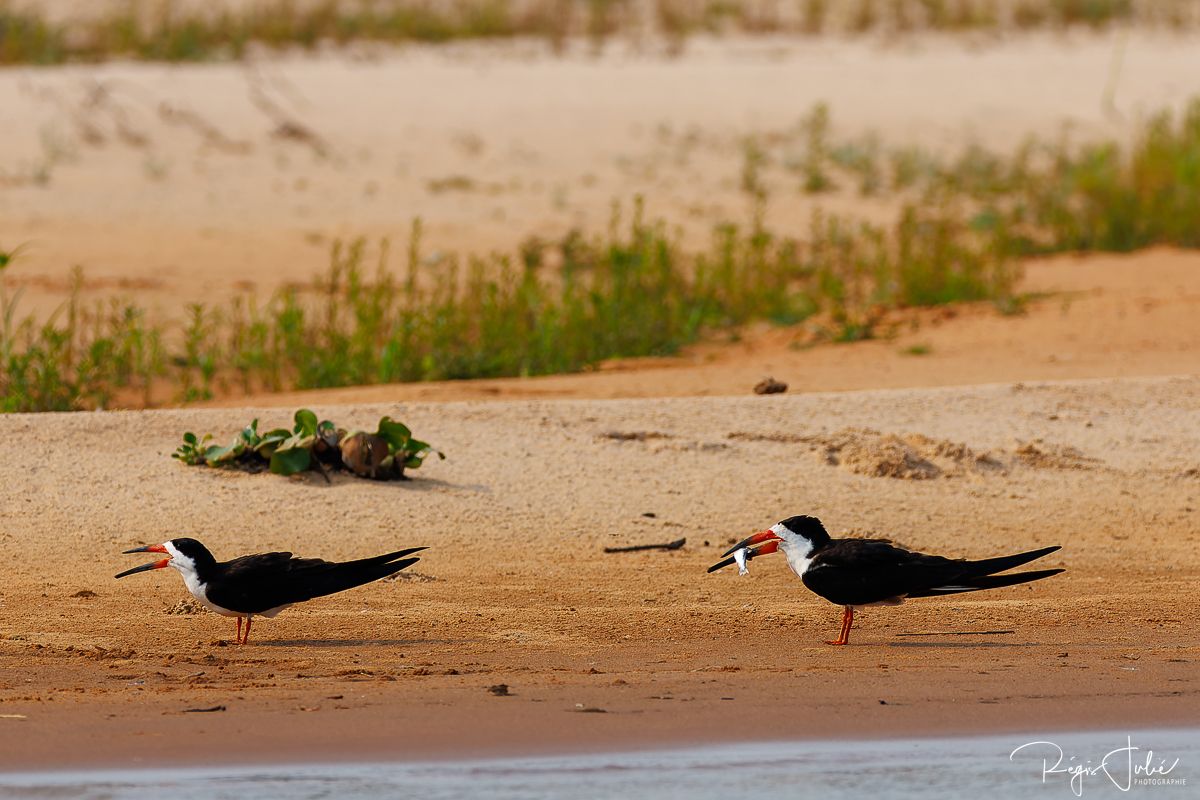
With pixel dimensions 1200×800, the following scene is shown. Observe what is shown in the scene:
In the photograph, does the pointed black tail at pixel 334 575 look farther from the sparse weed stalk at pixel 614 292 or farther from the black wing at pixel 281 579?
the sparse weed stalk at pixel 614 292

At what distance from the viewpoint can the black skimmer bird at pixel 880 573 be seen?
211 inches

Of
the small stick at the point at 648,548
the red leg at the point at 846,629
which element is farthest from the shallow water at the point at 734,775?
the small stick at the point at 648,548

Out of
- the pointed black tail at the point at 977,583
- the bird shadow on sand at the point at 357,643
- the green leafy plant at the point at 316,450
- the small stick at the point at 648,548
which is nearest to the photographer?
the bird shadow on sand at the point at 357,643

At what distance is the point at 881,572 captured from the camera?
5.36m

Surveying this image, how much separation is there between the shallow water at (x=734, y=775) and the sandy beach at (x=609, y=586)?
0.08 metres

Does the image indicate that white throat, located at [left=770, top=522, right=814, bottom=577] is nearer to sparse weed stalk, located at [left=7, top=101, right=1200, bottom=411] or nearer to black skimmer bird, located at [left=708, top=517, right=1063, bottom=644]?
black skimmer bird, located at [left=708, top=517, right=1063, bottom=644]

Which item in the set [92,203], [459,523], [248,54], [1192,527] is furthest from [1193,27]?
[459,523]

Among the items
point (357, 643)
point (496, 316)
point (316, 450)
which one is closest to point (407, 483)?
point (316, 450)

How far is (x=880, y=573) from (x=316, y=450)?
240 centimetres

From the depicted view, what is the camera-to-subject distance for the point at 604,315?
10180 mm

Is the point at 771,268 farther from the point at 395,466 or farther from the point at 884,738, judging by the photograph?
the point at 884,738

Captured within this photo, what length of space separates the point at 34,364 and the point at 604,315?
3209mm

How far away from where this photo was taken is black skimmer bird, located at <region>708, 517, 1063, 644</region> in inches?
211

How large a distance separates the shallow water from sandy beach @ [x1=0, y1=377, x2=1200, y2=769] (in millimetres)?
85
